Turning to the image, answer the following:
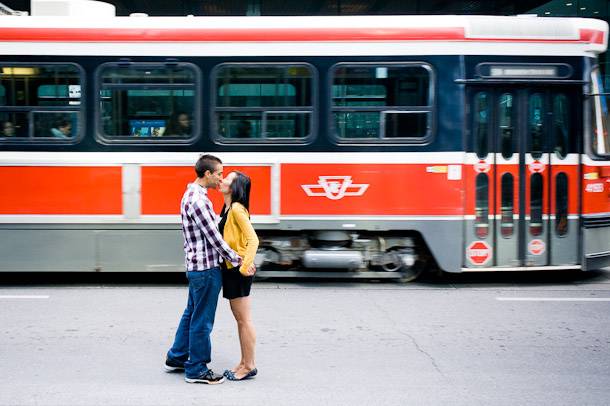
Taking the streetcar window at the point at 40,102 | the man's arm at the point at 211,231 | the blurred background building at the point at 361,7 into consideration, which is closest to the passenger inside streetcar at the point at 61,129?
the streetcar window at the point at 40,102

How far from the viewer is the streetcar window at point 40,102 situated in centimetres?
945

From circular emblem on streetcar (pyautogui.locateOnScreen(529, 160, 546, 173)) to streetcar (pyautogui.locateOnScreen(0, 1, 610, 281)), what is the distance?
0.75 m

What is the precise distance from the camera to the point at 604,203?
391 inches

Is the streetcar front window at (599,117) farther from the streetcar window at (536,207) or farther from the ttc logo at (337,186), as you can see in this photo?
the ttc logo at (337,186)

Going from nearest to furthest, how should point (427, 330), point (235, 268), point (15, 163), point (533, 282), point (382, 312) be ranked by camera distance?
point (235, 268)
point (427, 330)
point (382, 312)
point (15, 163)
point (533, 282)

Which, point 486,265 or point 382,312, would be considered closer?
point 382,312

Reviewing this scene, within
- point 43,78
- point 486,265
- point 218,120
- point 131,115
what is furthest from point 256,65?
point 486,265

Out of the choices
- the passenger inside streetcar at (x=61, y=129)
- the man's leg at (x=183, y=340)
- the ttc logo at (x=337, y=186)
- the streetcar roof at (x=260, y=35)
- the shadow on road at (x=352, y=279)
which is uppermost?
the streetcar roof at (x=260, y=35)

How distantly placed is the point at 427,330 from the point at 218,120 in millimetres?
3843

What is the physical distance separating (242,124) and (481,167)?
3.10 meters

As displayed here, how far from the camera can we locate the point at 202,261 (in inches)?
225

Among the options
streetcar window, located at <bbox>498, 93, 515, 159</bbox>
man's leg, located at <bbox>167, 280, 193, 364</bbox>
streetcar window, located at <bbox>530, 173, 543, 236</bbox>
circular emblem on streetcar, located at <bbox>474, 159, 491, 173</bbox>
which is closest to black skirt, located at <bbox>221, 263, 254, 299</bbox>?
man's leg, located at <bbox>167, 280, 193, 364</bbox>

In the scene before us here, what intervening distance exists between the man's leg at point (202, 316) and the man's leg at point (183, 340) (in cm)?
16

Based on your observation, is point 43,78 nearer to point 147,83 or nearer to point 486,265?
point 147,83
